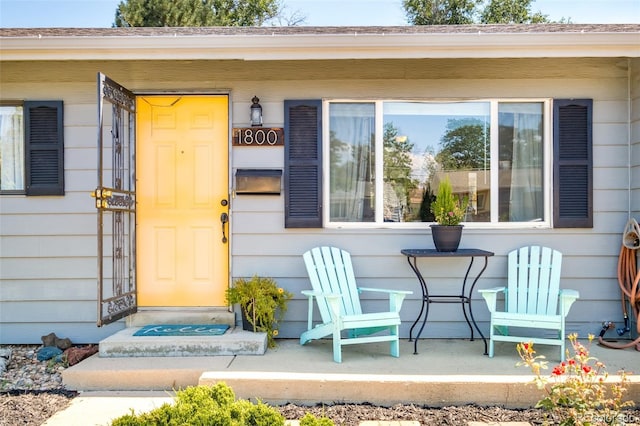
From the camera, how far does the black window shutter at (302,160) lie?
4.13 m

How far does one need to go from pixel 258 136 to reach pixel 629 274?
122 inches

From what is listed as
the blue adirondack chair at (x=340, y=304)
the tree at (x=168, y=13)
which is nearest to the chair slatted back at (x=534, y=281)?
the blue adirondack chair at (x=340, y=304)

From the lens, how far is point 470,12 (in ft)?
58.5

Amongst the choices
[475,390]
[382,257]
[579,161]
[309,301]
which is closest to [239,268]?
[309,301]

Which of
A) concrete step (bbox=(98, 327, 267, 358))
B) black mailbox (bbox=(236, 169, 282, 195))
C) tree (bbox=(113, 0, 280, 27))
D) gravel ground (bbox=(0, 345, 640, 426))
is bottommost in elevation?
gravel ground (bbox=(0, 345, 640, 426))

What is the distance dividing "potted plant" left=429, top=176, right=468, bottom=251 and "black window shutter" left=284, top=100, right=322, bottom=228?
93cm

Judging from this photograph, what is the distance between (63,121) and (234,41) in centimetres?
166

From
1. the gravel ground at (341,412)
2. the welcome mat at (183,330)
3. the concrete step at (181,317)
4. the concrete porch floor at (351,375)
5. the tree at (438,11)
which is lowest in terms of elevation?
the gravel ground at (341,412)

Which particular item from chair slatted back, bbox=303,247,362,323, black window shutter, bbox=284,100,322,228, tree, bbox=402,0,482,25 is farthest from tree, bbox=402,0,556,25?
chair slatted back, bbox=303,247,362,323

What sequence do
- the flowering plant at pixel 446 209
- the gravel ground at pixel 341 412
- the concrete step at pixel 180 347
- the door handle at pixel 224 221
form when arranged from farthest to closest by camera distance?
the door handle at pixel 224 221
the flowering plant at pixel 446 209
the concrete step at pixel 180 347
the gravel ground at pixel 341 412

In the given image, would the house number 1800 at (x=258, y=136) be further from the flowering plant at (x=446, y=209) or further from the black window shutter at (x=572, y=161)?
the black window shutter at (x=572, y=161)

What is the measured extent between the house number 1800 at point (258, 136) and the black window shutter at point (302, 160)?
2.7 inches

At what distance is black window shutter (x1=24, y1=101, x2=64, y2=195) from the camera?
4.18 meters

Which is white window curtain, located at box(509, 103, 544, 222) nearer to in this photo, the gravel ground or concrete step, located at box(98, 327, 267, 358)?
the gravel ground
